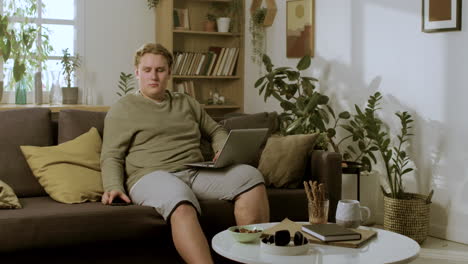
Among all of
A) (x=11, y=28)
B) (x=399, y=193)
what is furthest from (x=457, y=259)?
(x=11, y=28)

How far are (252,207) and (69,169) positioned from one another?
92 cm

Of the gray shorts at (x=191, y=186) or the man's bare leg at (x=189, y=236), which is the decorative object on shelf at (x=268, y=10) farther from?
the man's bare leg at (x=189, y=236)

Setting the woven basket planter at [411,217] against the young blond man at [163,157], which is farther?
the woven basket planter at [411,217]

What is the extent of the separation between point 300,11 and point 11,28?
243 centimetres

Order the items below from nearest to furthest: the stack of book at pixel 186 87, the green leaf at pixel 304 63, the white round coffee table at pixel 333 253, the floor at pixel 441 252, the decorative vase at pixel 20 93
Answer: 1. the white round coffee table at pixel 333 253
2. the floor at pixel 441 252
3. the green leaf at pixel 304 63
4. the decorative vase at pixel 20 93
5. the stack of book at pixel 186 87

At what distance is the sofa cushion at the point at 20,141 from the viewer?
3.14 m

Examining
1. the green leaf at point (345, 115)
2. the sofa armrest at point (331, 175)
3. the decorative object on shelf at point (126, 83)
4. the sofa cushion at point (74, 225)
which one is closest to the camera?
the sofa cushion at point (74, 225)

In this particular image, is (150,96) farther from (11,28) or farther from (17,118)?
(11,28)

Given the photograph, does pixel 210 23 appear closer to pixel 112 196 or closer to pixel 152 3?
pixel 152 3

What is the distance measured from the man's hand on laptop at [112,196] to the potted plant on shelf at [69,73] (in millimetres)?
2550

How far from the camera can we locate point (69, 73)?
540cm

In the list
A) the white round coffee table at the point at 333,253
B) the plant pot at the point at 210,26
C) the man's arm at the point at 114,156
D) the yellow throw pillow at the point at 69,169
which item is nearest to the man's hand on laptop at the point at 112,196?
the man's arm at the point at 114,156

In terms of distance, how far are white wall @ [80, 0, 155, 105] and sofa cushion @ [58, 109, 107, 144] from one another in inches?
90.6

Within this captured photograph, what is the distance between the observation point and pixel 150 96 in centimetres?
329
